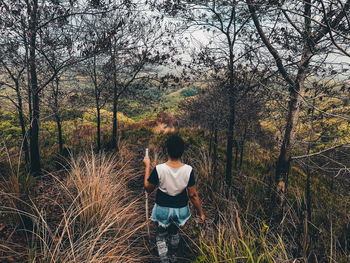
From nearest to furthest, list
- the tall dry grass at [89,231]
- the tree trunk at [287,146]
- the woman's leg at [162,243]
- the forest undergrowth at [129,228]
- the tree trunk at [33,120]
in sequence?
1. the tall dry grass at [89,231]
2. the forest undergrowth at [129,228]
3. the woman's leg at [162,243]
4. the tree trunk at [287,146]
5. the tree trunk at [33,120]

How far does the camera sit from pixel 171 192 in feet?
7.00

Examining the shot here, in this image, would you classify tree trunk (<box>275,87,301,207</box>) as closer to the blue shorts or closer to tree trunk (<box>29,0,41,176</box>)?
the blue shorts

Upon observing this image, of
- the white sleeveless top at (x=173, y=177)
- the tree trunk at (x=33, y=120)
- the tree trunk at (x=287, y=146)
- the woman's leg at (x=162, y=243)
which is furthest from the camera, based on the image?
the tree trunk at (x=33, y=120)

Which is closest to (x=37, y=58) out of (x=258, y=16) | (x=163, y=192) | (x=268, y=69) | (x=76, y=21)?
(x=76, y=21)

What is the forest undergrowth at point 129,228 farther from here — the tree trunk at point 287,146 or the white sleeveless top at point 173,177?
the white sleeveless top at point 173,177

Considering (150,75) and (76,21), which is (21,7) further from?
(150,75)

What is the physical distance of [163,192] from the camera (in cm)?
219

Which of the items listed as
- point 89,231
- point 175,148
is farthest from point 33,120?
point 175,148

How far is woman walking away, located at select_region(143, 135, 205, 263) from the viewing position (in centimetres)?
209

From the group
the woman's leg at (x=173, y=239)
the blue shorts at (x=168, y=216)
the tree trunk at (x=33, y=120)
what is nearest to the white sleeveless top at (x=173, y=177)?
the blue shorts at (x=168, y=216)

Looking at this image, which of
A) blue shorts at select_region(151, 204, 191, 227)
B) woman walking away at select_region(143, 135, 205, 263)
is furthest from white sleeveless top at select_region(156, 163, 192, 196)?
blue shorts at select_region(151, 204, 191, 227)

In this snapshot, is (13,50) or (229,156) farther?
(229,156)

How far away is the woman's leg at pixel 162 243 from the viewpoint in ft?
7.18

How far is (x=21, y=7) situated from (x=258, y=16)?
3.95m
